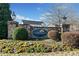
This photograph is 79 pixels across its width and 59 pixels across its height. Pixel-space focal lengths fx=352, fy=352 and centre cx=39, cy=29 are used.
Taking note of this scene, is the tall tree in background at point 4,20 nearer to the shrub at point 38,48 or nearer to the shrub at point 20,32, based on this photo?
the shrub at point 20,32

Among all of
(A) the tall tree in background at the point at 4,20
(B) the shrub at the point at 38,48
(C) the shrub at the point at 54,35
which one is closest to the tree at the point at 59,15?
(C) the shrub at the point at 54,35

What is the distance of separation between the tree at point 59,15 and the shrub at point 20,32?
56 centimetres

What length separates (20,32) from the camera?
28.5ft

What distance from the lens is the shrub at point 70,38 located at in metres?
8.55

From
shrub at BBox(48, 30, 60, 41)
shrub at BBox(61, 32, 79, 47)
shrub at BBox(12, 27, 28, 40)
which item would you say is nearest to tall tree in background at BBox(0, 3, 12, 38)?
shrub at BBox(12, 27, 28, 40)

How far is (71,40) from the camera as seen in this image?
28.2 ft

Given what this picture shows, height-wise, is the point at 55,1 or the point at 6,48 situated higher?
the point at 55,1

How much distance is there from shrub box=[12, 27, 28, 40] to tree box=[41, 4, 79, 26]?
0.56 meters

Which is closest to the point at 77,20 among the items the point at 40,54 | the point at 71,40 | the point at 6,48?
the point at 71,40

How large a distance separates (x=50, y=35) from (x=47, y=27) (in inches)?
8.2

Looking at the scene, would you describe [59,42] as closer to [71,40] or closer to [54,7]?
[71,40]

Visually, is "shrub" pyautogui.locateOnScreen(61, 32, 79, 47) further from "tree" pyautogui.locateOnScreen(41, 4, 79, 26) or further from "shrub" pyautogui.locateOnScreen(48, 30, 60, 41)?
"tree" pyautogui.locateOnScreen(41, 4, 79, 26)

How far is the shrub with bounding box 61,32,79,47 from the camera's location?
855 cm

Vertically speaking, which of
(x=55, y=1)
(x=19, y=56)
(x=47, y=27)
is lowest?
(x=19, y=56)
